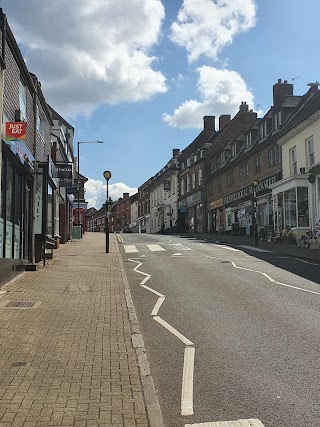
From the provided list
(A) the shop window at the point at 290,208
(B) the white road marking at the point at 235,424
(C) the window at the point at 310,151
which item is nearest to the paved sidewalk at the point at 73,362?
(B) the white road marking at the point at 235,424

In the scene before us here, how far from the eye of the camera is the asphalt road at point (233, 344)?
4.62 m

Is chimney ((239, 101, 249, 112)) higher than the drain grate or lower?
higher

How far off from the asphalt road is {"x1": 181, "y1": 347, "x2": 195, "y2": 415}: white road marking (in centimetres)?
1

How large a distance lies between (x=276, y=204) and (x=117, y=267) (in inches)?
641

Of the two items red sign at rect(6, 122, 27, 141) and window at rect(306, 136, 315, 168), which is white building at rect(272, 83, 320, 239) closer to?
window at rect(306, 136, 315, 168)

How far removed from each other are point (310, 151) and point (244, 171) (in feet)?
44.5

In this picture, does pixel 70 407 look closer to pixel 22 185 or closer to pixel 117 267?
pixel 22 185

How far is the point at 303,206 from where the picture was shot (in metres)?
25.9

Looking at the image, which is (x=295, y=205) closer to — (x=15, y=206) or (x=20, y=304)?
(x=15, y=206)

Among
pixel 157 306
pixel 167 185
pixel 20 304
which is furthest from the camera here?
pixel 167 185

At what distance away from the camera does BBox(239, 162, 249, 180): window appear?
38531 mm

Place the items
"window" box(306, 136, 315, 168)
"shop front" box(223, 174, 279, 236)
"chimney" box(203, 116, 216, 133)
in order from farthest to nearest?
"chimney" box(203, 116, 216, 133) → "shop front" box(223, 174, 279, 236) → "window" box(306, 136, 315, 168)

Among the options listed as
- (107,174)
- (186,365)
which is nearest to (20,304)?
(186,365)

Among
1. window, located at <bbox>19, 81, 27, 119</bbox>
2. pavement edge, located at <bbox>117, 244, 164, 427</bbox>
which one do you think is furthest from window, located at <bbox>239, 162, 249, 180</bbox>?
pavement edge, located at <bbox>117, 244, 164, 427</bbox>
